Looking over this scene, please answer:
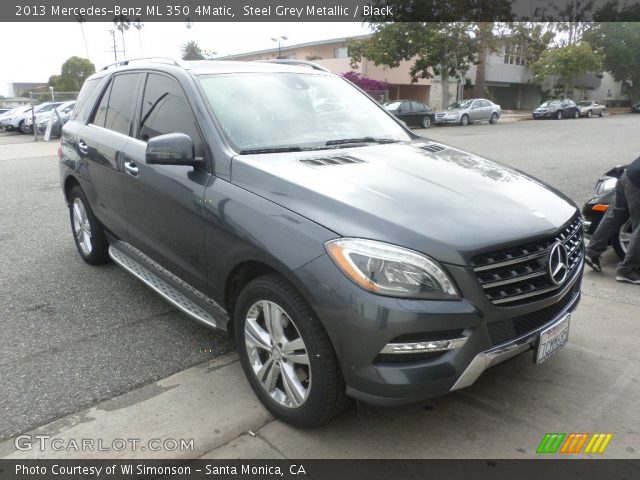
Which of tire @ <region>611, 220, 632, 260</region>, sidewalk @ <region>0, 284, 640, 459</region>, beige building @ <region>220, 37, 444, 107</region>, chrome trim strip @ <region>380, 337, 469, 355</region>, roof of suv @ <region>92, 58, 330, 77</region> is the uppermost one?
beige building @ <region>220, 37, 444, 107</region>

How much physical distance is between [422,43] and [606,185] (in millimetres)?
26954

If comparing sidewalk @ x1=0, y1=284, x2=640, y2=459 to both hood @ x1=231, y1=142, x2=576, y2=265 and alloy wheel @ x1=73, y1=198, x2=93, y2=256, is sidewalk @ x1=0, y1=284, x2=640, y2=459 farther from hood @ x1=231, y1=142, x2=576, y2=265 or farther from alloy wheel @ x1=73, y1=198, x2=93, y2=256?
alloy wheel @ x1=73, y1=198, x2=93, y2=256

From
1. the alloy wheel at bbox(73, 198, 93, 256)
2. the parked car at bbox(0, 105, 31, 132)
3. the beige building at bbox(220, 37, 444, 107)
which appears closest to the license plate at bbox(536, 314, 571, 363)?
the alloy wheel at bbox(73, 198, 93, 256)

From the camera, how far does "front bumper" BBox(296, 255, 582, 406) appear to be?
226cm

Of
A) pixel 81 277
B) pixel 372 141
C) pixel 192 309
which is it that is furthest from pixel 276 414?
pixel 81 277

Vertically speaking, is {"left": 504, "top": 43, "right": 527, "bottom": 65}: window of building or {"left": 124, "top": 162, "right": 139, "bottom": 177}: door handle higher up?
{"left": 504, "top": 43, "right": 527, "bottom": 65}: window of building

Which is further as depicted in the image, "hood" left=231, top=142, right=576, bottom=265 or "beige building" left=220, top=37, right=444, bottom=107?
"beige building" left=220, top=37, right=444, bottom=107

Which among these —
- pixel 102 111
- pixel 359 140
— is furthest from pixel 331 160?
pixel 102 111

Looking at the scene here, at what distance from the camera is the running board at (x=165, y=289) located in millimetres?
3252

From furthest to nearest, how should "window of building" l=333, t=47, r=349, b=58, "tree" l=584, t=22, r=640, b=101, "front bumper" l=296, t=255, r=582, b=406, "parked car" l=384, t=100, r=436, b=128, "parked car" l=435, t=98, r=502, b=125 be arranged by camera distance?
"tree" l=584, t=22, r=640, b=101, "window of building" l=333, t=47, r=349, b=58, "parked car" l=435, t=98, r=502, b=125, "parked car" l=384, t=100, r=436, b=128, "front bumper" l=296, t=255, r=582, b=406

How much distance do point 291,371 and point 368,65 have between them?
3700 centimetres

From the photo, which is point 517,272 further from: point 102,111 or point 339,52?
point 339,52

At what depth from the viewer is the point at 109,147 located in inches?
167

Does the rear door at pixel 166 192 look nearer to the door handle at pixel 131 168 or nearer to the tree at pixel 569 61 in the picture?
the door handle at pixel 131 168
